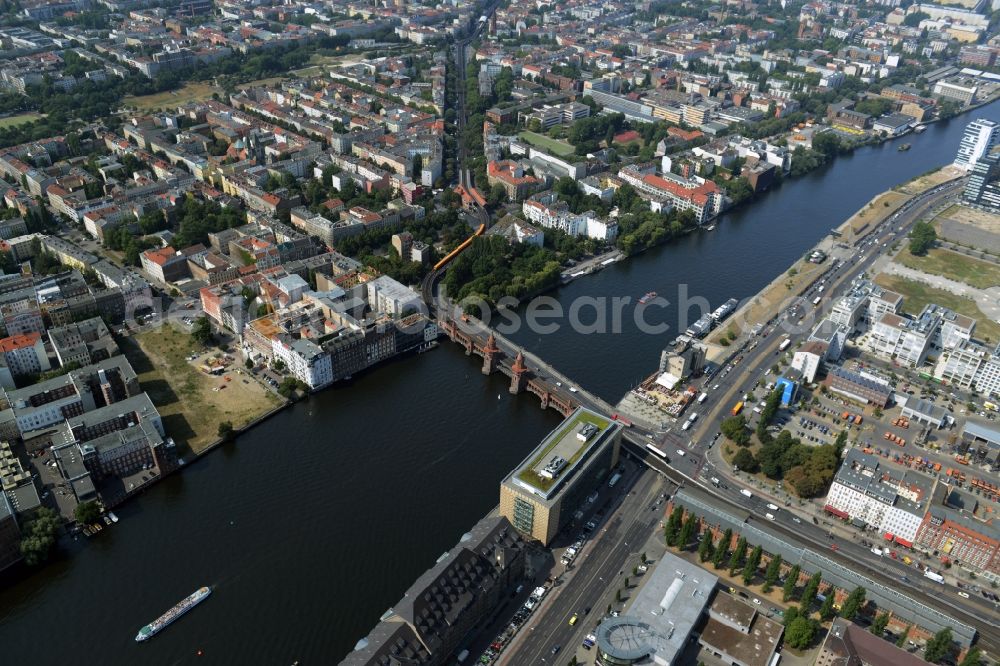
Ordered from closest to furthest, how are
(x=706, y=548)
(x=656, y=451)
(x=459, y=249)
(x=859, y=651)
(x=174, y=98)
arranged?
(x=859, y=651) < (x=706, y=548) < (x=656, y=451) < (x=459, y=249) < (x=174, y=98)

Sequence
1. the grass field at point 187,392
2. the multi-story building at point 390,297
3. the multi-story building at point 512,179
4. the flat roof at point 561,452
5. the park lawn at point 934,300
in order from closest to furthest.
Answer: the flat roof at point 561,452 → the grass field at point 187,392 → the multi-story building at point 390,297 → the park lawn at point 934,300 → the multi-story building at point 512,179

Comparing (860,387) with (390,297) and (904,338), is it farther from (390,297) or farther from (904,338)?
(390,297)

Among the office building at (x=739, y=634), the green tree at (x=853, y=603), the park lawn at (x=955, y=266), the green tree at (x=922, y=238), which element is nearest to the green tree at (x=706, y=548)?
the office building at (x=739, y=634)

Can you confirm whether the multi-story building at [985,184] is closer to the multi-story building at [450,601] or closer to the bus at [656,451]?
the bus at [656,451]

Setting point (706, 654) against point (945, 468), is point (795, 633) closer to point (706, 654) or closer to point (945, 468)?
point (706, 654)

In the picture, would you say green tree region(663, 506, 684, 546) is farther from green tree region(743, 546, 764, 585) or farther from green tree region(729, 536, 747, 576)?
green tree region(743, 546, 764, 585)

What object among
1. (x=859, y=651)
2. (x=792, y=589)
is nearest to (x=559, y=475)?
(x=792, y=589)

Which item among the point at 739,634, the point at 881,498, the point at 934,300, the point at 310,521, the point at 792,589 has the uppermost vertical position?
the point at 881,498

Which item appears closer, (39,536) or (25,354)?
(39,536)
